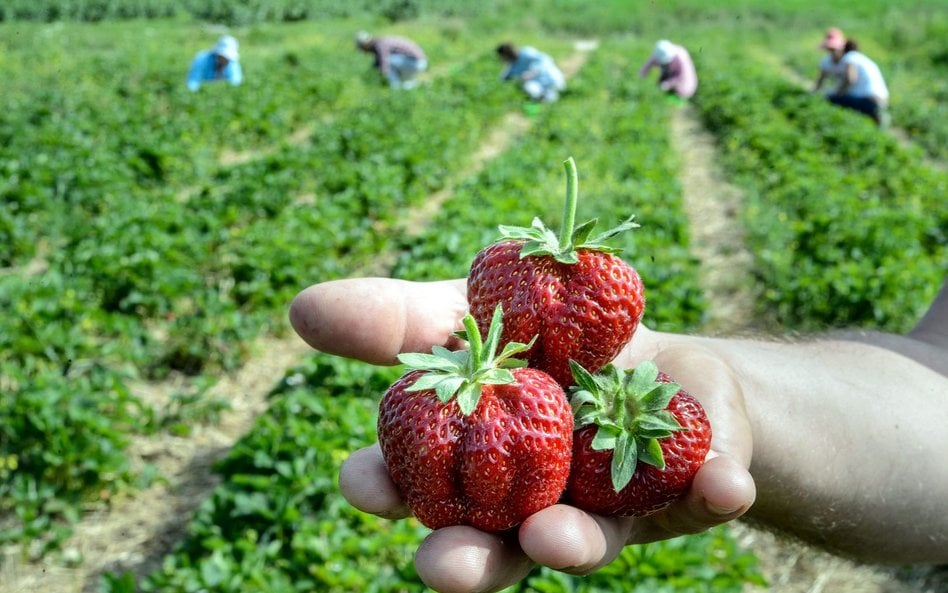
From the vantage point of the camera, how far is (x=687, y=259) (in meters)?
7.14

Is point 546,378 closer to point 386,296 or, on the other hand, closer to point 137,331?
point 386,296

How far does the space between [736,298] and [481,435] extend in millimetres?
5960

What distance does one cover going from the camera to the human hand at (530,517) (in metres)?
1.64

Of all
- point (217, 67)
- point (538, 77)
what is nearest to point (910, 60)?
point (538, 77)

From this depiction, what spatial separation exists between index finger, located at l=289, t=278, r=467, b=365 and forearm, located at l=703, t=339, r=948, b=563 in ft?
3.04

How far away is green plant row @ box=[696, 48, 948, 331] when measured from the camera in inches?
241

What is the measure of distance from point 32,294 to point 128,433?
1.45 meters

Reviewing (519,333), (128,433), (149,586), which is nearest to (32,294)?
(128,433)

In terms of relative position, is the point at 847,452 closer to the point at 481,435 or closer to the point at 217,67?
the point at 481,435

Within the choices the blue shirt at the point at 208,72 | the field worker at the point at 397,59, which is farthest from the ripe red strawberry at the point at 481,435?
the field worker at the point at 397,59

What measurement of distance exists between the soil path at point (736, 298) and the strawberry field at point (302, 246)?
0.41 feet

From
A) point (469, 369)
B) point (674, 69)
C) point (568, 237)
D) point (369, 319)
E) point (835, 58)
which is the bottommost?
point (674, 69)

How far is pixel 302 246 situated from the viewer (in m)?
7.04

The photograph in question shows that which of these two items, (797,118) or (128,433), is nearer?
(128,433)
